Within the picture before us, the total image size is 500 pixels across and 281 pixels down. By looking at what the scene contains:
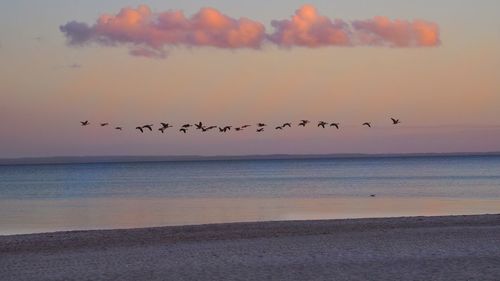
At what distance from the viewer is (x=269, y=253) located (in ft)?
69.5

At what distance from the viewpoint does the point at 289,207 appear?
173ft

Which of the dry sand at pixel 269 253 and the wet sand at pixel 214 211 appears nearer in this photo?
the dry sand at pixel 269 253

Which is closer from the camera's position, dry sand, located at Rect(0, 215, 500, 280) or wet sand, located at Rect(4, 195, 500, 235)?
dry sand, located at Rect(0, 215, 500, 280)

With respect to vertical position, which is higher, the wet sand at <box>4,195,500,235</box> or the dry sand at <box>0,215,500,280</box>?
the dry sand at <box>0,215,500,280</box>

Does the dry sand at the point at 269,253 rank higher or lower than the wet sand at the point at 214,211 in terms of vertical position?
higher

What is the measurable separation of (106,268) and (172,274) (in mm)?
1986

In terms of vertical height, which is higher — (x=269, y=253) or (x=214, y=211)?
(x=269, y=253)

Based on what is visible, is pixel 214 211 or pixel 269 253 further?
pixel 214 211

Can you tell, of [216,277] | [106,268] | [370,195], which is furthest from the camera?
[370,195]

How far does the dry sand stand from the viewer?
698 inches

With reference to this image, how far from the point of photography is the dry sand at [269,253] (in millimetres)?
17734

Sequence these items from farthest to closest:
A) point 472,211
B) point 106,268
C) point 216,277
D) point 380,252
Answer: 1. point 472,211
2. point 380,252
3. point 106,268
4. point 216,277

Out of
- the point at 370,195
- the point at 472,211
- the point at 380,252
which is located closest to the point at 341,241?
the point at 380,252

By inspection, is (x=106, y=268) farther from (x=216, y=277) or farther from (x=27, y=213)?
(x=27, y=213)
